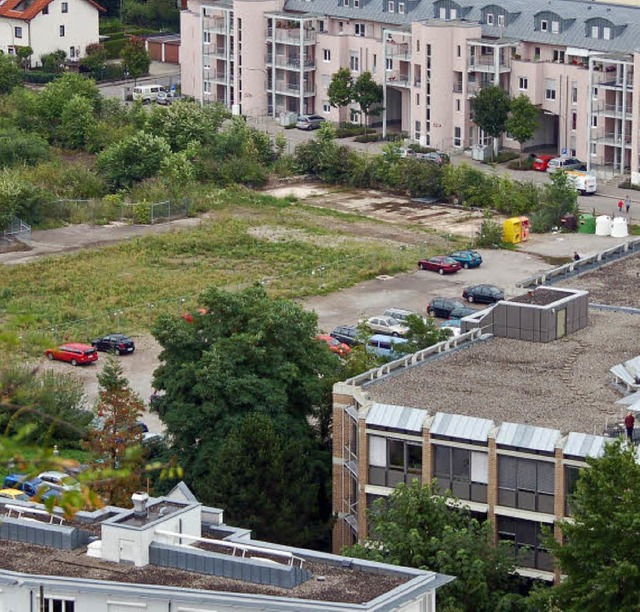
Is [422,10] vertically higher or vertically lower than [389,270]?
higher

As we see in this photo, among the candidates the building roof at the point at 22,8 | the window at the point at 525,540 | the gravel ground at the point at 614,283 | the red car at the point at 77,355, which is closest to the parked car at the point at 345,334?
the red car at the point at 77,355

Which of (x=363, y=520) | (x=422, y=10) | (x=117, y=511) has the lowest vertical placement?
(x=363, y=520)

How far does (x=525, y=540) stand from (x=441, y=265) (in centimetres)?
3751

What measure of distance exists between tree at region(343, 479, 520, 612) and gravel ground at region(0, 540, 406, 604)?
19.4 ft

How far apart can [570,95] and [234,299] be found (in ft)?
171

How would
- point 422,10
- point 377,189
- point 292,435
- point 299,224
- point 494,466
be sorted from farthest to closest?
point 422,10
point 377,189
point 299,224
point 292,435
point 494,466

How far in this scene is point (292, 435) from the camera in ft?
166

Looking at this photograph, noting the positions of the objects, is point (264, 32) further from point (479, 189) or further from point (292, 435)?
point (292, 435)

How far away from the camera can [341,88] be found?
10812 centimetres

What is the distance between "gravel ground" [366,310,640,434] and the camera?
1828 inches

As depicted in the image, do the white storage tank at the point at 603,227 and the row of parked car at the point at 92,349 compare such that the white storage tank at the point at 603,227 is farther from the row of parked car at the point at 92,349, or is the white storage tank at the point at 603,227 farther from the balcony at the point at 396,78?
the row of parked car at the point at 92,349

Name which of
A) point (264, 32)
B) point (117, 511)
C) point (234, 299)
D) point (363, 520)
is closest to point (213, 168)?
point (264, 32)

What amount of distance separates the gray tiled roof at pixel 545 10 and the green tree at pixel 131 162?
61.2 feet

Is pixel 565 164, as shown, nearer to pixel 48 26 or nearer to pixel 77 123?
pixel 77 123
